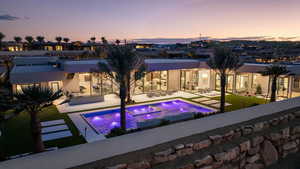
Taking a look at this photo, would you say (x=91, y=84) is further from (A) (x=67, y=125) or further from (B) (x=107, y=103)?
(A) (x=67, y=125)

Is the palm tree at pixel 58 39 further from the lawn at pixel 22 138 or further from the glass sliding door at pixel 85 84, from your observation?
the lawn at pixel 22 138

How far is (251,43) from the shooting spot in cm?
5072

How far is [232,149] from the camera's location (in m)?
3.32

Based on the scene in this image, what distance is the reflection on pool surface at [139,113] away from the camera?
1123 centimetres

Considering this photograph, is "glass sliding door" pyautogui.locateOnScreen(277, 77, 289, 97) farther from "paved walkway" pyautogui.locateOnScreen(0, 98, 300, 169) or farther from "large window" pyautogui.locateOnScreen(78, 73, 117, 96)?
"paved walkway" pyautogui.locateOnScreen(0, 98, 300, 169)

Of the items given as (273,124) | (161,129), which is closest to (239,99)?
(273,124)

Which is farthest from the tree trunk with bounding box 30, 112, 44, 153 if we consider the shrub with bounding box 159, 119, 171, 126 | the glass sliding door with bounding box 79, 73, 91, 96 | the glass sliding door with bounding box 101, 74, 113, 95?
the glass sliding door with bounding box 101, 74, 113, 95

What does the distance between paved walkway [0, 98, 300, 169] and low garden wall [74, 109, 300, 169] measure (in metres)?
0.13

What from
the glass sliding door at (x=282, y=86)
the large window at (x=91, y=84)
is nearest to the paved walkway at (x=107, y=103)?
the large window at (x=91, y=84)

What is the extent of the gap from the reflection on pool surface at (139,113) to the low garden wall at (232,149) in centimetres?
675

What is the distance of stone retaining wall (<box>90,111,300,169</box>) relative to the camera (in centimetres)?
284

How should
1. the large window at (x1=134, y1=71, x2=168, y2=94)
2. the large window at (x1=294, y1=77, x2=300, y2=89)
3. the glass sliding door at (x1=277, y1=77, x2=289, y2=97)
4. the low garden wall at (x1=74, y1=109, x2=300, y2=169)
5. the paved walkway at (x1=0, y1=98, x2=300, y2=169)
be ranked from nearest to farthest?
the paved walkway at (x1=0, y1=98, x2=300, y2=169), the low garden wall at (x1=74, y1=109, x2=300, y2=169), the large window at (x1=294, y1=77, x2=300, y2=89), the glass sliding door at (x1=277, y1=77, x2=289, y2=97), the large window at (x1=134, y1=71, x2=168, y2=94)

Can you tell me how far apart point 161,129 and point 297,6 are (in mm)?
21995

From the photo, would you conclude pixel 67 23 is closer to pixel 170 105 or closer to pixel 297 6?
pixel 170 105
